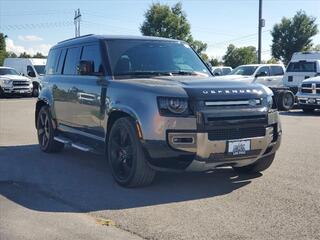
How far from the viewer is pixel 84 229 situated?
16.7 feet

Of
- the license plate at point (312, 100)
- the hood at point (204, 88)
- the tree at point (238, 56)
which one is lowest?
the license plate at point (312, 100)

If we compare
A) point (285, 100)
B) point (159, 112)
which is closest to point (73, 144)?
point (159, 112)

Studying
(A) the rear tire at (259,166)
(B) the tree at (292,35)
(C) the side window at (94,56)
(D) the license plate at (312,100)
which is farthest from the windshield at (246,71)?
(B) the tree at (292,35)

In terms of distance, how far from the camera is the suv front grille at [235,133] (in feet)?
20.4

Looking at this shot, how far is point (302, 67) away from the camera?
22.2 m

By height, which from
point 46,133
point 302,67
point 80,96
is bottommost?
point 46,133

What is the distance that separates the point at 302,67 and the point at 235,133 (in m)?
16.9

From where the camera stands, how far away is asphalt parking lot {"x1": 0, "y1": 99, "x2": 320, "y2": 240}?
5.00 m

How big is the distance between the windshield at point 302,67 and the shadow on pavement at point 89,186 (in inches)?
604

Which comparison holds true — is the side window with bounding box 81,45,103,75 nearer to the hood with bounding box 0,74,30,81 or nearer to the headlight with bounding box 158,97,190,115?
the headlight with bounding box 158,97,190,115

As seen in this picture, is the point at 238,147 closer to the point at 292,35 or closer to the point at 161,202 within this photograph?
the point at 161,202

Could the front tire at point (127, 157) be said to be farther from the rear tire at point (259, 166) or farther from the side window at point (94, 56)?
the rear tire at point (259, 166)

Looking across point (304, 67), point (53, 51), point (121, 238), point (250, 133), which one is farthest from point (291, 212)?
point (304, 67)

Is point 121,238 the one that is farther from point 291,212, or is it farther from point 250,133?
point 250,133
